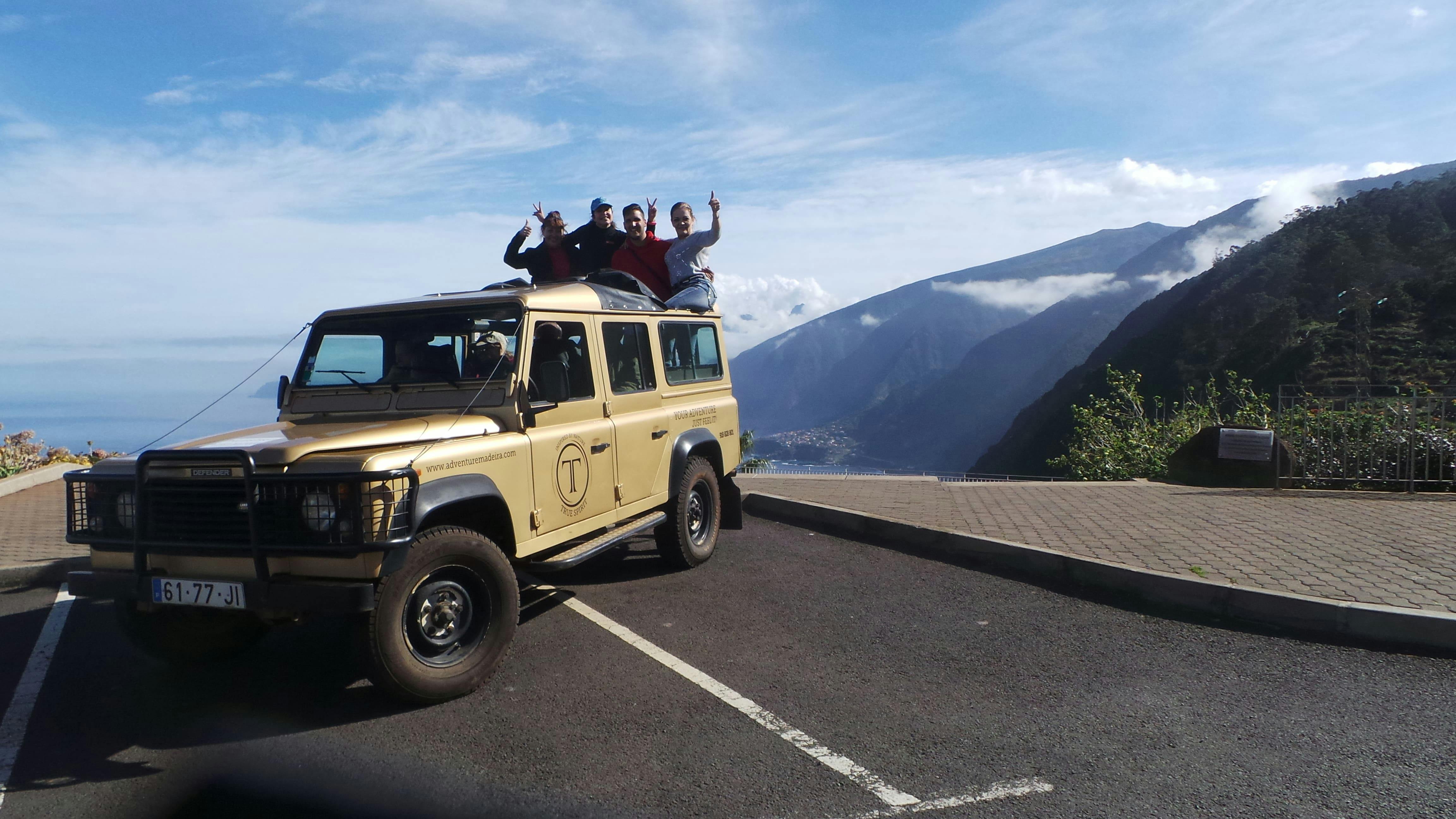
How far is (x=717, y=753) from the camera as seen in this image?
3.85 metres

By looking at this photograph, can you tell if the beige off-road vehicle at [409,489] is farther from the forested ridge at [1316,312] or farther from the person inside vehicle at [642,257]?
the forested ridge at [1316,312]

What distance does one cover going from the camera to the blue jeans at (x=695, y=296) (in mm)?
7734

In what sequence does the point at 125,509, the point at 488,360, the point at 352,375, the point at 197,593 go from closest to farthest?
1. the point at 197,593
2. the point at 125,509
3. the point at 488,360
4. the point at 352,375

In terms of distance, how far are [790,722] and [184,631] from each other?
3217 millimetres

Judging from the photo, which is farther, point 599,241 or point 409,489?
point 599,241

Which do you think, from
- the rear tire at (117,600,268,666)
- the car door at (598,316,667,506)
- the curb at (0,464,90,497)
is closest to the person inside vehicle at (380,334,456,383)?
A: the car door at (598,316,667,506)

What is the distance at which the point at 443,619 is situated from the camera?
4.55 metres

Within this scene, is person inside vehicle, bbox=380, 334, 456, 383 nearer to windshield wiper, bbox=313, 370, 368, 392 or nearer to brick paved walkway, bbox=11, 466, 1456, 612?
windshield wiper, bbox=313, 370, 368, 392

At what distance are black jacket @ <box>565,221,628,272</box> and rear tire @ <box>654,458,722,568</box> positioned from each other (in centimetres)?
231

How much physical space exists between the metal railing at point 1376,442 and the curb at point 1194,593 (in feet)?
15.9

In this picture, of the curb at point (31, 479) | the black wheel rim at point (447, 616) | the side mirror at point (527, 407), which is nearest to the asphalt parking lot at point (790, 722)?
the black wheel rim at point (447, 616)

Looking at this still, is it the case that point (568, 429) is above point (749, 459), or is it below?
above

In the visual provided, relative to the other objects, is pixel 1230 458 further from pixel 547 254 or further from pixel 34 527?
pixel 34 527

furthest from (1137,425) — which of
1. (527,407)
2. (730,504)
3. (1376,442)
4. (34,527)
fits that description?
(34,527)
